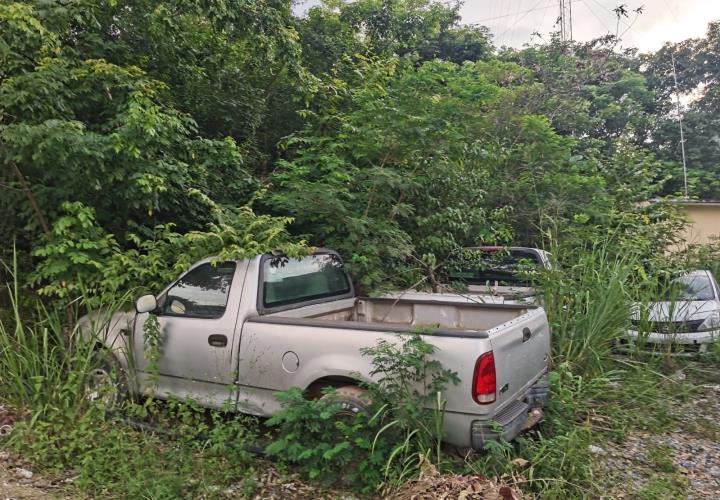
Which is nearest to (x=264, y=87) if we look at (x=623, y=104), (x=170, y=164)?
(x=170, y=164)

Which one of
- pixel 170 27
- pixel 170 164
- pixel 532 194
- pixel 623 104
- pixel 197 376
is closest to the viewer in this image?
pixel 197 376

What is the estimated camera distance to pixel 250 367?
412 centimetres

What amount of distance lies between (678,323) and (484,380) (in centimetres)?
475

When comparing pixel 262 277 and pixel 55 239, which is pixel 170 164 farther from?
pixel 262 277

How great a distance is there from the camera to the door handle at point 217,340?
4270mm

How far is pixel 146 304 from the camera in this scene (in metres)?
4.53

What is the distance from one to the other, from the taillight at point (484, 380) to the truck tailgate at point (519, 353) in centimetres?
5

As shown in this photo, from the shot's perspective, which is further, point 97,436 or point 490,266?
point 490,266

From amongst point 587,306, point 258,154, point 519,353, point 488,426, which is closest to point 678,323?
point 587,306

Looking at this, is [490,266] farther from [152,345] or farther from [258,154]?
[152,345]

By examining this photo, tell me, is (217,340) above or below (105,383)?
above

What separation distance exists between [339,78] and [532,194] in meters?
3.89

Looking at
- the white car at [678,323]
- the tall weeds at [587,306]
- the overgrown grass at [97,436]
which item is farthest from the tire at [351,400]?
the white car at [678,323]

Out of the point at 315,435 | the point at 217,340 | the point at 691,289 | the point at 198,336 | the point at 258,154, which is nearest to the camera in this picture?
the point at 315,435
